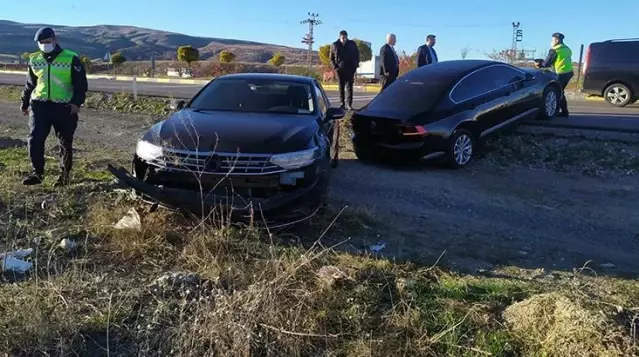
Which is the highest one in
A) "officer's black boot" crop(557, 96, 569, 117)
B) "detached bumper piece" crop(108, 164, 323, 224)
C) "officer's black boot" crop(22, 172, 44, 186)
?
"officer's black boot" crop(557, 96, 569, 117)

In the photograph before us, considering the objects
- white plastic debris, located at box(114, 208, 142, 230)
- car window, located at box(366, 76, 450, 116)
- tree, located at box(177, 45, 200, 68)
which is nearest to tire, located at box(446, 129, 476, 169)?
car window, located at box(366, 76, 450, 116)

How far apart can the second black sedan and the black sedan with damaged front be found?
A: 2.69 m

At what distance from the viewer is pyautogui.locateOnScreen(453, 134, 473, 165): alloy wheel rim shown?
878 centimetres

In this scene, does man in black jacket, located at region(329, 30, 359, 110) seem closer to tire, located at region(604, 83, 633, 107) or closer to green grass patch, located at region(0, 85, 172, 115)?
green grass patch, located at region(0, 85, 172, 115)

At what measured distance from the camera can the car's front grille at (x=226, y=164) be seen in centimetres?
518

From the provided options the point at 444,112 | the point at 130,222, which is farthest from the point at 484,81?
the point at 130,222

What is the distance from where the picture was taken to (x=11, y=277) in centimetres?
427

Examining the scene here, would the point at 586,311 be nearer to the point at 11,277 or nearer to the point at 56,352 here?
the point at 56,352

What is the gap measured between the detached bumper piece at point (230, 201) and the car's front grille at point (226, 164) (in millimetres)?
229

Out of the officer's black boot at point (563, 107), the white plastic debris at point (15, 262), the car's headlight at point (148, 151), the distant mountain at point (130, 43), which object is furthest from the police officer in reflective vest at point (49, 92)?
the distant mountain at point (130, 43)

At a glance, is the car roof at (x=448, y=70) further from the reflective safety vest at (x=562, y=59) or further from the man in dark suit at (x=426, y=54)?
the man in dark suit at (x=426, y=54)

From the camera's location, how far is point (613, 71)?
1447 centimetres

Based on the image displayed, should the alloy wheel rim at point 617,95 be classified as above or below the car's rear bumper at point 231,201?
above

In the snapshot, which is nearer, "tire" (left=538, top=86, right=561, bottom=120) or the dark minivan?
"tire" (left=538, top=86, right=561, bottom=120)
